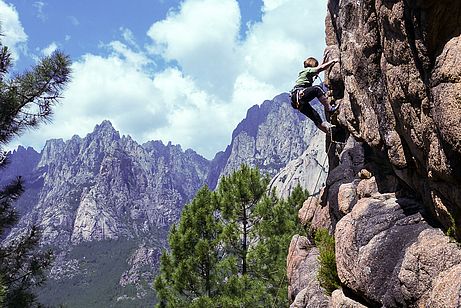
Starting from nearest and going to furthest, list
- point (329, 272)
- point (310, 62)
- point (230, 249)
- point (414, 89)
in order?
point (414, 89), point (329, 272), point (310, 62), point (230, 249)

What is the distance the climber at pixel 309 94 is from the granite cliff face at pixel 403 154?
1789mm

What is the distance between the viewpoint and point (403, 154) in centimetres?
738

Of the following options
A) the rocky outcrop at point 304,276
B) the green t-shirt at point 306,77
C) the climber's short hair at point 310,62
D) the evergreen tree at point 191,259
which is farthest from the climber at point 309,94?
the evergreen tree at point 191,259

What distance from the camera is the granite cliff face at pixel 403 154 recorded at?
5.26 m

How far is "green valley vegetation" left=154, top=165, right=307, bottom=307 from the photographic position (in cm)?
1900

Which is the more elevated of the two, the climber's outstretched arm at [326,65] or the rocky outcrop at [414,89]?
the climber's outstretched arm at [326,65]

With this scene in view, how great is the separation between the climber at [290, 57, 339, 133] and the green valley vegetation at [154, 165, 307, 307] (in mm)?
8423

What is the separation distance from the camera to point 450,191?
576cm

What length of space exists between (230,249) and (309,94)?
11324 mm

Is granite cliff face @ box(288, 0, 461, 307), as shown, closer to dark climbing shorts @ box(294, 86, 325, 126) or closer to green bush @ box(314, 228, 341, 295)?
green bush @ box(314, 228, 341, 295)

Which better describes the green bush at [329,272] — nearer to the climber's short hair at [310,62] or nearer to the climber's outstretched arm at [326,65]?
the climber's outstretched arm at [326,65]

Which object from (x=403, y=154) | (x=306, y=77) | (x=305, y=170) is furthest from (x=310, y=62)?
(x=305, y=170)

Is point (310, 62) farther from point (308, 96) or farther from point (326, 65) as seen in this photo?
point (308, 96)

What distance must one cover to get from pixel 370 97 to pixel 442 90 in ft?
9.31
